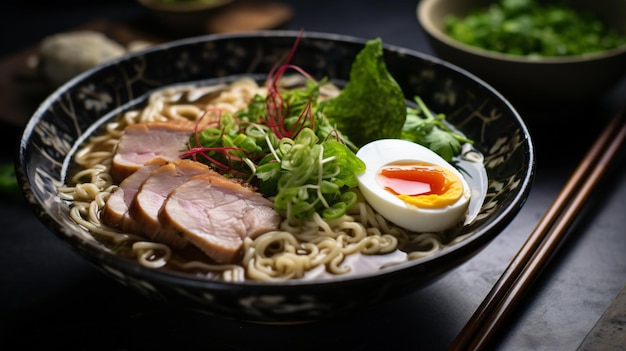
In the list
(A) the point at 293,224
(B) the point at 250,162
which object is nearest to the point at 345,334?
(A) the point at 293,224

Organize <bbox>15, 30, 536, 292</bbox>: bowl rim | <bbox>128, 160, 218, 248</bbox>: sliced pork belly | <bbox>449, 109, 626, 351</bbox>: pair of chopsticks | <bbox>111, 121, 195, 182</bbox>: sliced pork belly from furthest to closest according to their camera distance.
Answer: <bbox>111, 121, 195, 182</bbox>: sliced pork belly < <bbox>128, 160, 218, 248</bbox>: sliced pork belly < <bbox>449, 109, 626, 351</bbox>: pair of chopsticks < <bbox>15, 30, 536, 292</bbox>: bowl rim

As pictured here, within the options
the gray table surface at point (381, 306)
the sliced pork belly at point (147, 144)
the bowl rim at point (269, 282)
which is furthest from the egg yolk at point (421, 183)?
the sliced pork belly at point (147, 144)

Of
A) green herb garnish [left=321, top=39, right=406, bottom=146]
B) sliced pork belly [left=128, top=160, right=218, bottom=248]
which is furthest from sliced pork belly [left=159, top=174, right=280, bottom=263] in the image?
green herb garnish [left=321, top=39, right=406, bottom=146]

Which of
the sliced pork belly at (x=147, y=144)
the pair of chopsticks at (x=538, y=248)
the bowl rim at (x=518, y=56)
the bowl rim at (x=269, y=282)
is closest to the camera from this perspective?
the bowl rim at (x=269, y=282)

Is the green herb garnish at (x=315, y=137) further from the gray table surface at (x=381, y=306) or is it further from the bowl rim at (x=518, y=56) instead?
the bowl rim at (x=518, y=56)

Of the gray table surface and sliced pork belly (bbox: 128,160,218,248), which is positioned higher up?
sliced pork belly (bbox: 128,160,218,248)

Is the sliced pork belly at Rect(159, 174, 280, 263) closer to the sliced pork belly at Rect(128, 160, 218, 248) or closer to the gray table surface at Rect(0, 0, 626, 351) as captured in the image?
the sliced pork belly at Rect(128, 160, 218, 248)

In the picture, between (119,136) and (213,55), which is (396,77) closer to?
(213,55)

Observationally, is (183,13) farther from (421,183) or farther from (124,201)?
(421,183)
